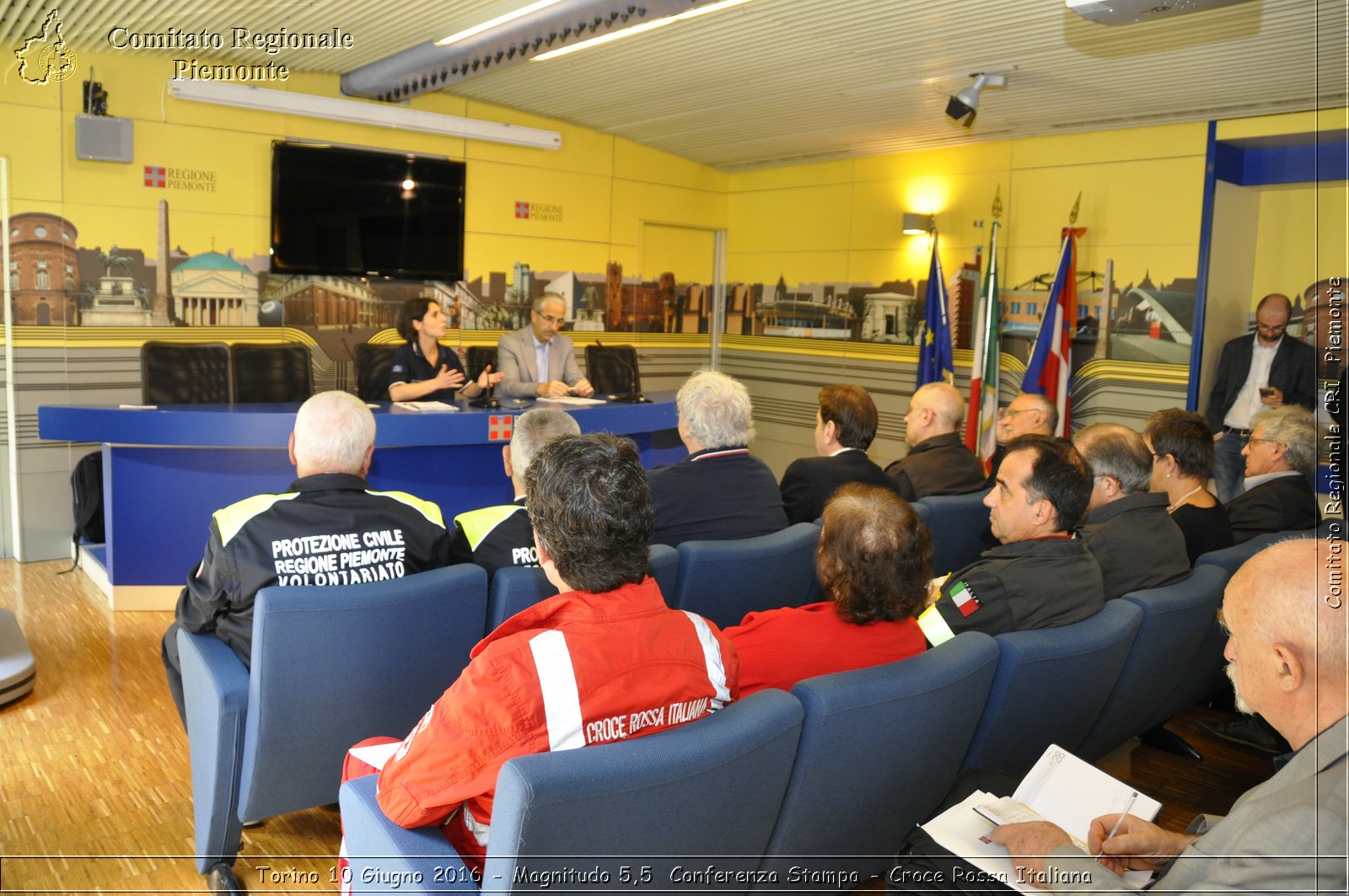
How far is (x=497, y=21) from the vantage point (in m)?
5.24

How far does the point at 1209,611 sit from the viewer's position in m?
2.76

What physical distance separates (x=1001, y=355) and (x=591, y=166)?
3.78 metres

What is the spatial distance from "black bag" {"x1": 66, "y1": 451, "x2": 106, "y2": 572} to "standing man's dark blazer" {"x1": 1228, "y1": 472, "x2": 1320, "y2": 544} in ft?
18.6

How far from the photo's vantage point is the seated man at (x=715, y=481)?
324 centimetres

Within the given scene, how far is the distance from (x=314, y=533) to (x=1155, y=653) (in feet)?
7.15

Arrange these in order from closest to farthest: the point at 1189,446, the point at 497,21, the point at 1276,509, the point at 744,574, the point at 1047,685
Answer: the point at 1047,685 → the point at 744,574 → the point at 1189,446 → the point at 1276,509 → the point at 497,21

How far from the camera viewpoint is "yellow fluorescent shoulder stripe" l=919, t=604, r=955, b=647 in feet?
7.84

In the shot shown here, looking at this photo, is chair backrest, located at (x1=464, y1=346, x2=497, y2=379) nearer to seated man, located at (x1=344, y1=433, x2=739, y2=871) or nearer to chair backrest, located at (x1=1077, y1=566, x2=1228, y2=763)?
chair backrest, located at (x1=1077, y1=566, x2=1228, y2=763)

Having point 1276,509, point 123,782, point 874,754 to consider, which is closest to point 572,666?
point 874,754

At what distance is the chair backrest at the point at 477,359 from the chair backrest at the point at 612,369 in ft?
2.42

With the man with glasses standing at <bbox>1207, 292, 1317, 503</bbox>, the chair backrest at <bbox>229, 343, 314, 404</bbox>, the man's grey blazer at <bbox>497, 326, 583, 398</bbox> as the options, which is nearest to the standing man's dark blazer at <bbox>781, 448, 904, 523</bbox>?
the man's grey blazer at <bbox>497, 326, 583, 398</bbox>

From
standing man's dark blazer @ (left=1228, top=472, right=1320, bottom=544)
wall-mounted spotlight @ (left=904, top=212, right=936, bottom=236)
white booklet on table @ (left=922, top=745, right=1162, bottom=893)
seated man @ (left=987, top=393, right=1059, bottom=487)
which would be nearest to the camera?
white booklet on table @ (left=922, top=745, right=1162, bottom=893)

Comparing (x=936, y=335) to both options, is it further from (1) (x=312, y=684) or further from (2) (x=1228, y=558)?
(1) (x=312, y=684)

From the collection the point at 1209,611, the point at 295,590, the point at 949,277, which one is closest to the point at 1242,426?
the point at 949,277
